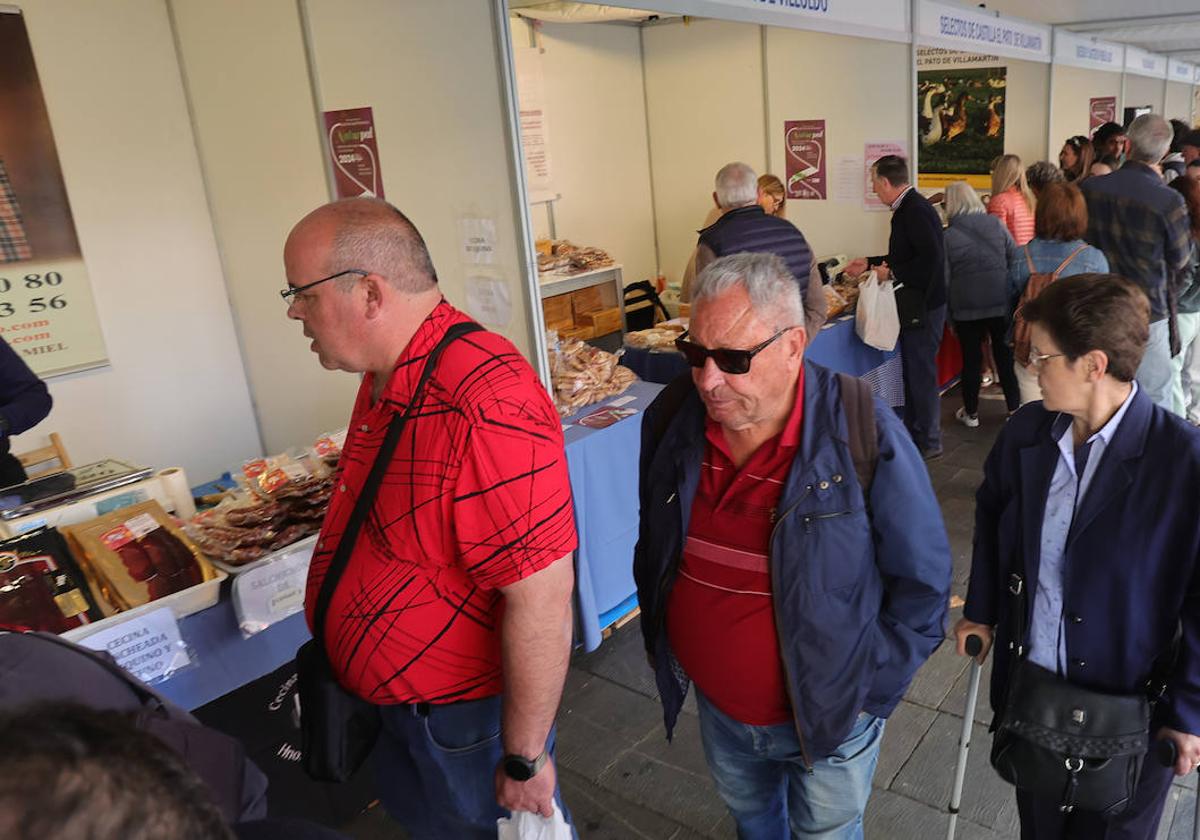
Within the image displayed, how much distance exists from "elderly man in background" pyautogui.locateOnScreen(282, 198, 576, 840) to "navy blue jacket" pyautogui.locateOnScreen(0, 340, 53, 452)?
62.6 inches

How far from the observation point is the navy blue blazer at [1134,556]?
1.50 metres

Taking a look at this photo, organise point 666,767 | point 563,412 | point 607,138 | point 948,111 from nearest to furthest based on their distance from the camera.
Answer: point 666,767 → point 563,412 → point 607,138 → point 948,111

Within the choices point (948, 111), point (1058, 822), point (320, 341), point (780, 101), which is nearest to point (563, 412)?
point (320, 341)

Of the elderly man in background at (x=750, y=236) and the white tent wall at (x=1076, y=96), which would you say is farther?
the white tent wall at (x=1076, y=96)

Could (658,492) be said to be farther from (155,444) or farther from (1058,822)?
A: (155,444)

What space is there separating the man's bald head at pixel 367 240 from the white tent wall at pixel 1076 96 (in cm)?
1027

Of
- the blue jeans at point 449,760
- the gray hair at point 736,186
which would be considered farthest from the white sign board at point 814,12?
the blue jeans at point 449,760

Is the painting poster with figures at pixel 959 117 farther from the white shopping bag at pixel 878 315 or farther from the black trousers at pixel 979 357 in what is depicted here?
the white shopping bag at pixel 878 315

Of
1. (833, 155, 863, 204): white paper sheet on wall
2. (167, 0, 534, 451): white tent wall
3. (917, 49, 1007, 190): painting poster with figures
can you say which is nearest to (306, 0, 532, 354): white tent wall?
(167, 0, 534, 451): white tent wall

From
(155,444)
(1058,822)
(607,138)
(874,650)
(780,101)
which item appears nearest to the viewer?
(874,650)

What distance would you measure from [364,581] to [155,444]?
2908 millimetres

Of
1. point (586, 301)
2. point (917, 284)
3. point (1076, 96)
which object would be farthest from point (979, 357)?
point (1076, 96)

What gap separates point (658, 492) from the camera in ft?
5.51

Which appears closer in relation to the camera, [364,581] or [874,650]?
[364,581]
